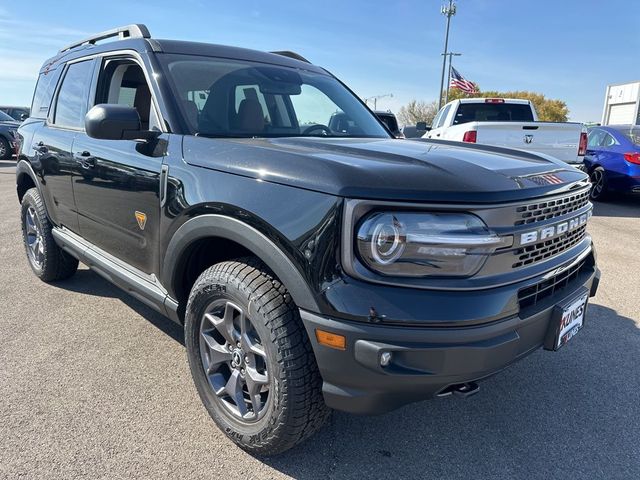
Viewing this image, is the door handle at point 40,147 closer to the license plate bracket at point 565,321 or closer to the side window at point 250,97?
→ the side window at point 250,97

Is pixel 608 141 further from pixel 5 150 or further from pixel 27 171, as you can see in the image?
pixel 5 150

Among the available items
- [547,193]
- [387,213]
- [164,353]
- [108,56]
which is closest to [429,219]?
[387,213]

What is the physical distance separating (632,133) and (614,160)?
2.28 feet

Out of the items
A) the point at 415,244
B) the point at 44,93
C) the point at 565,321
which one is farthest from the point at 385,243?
the point at 44,93

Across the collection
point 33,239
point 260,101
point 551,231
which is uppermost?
point 260,101

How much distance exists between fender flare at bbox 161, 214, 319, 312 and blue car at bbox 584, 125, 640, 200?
28.7 ft

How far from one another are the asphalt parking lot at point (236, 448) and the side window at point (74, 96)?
1.50 meters

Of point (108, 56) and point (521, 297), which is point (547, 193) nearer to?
point (521, 297)

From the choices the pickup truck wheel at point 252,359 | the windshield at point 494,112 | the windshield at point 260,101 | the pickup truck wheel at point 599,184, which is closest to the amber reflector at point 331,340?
the pickup truck wheel at point 252,359

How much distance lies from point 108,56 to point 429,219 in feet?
8.58

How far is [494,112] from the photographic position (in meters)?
9.79

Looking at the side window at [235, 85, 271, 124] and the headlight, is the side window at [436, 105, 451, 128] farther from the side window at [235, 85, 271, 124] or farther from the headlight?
the headlight

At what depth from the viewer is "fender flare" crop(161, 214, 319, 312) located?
5.94ft

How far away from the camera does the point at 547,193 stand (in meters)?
2.01
